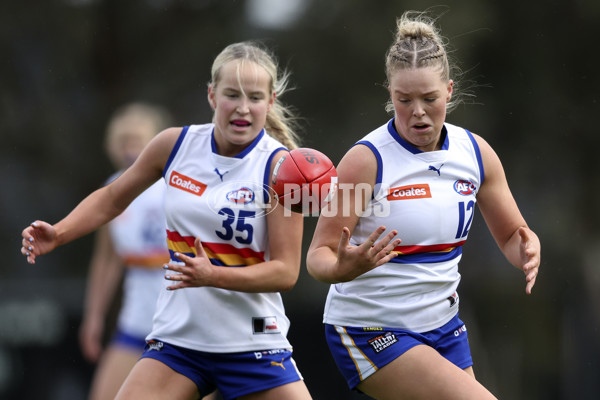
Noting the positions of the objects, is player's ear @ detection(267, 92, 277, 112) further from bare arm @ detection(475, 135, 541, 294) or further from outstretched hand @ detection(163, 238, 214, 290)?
bare arm @ detection(475, 135, 541, 294)

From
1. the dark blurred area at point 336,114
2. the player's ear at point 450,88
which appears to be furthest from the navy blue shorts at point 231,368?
the dark blurred area at point 336,114

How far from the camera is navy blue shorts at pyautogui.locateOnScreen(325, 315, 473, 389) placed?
133 inches

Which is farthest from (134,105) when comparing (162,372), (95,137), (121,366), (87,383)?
(162,372)

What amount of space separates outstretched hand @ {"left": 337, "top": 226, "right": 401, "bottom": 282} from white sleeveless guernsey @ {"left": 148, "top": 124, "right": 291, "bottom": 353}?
0.65m

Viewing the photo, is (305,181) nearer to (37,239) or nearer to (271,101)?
(271,101)

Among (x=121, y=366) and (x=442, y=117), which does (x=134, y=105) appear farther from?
(x=442, y=117)

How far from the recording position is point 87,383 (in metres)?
7.73

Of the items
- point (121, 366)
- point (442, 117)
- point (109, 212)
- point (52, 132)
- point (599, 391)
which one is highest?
point (52, 132)

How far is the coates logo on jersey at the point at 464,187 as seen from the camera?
11.5ft

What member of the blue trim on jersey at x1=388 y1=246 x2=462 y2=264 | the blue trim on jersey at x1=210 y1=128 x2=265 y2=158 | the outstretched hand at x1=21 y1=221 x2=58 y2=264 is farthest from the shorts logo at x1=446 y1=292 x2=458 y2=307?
the outstretched hand at x1=21 y1=221 x2=58 y2=264

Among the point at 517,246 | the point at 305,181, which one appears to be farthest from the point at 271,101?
the point at 517,246

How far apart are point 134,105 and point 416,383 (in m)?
5.72

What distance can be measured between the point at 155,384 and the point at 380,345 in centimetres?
89

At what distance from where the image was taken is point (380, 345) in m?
3.39
